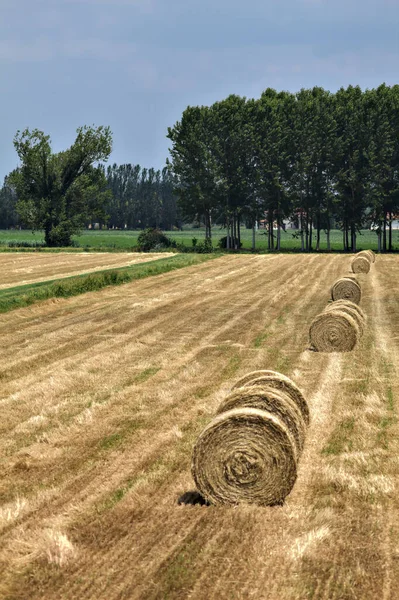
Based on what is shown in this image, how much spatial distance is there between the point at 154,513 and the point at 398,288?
31526mm

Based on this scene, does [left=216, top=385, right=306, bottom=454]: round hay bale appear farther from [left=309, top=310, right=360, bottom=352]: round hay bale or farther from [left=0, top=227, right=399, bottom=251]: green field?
[left=0, top=227, right=399, bottom=251]: green field

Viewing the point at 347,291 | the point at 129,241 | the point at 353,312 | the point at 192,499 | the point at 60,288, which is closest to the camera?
the point at 192,499

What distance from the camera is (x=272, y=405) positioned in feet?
39.5

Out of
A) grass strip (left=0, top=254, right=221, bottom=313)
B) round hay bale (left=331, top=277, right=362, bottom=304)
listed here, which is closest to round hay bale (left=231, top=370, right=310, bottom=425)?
grass strip (left=0, top=254, right=221, bottom=313)

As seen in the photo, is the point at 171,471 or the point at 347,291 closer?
the point at 171,471

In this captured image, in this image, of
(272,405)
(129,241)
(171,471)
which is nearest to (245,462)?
(272,405)

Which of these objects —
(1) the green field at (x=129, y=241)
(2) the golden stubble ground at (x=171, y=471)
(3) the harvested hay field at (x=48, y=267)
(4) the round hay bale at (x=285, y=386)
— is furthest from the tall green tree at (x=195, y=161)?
(4) the round hay bale at (x=285, y=386)

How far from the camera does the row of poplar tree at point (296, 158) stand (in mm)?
91688

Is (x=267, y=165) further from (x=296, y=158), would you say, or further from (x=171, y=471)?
(x=171, y=471)

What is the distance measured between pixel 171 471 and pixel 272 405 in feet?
6.47

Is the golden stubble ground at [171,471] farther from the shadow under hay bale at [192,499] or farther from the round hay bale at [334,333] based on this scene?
the round hay bale at [334,333]

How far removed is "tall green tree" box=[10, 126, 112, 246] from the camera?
95500mm

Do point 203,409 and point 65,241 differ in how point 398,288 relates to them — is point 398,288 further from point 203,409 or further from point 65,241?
point 65,241

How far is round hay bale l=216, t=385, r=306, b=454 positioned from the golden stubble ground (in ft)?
2.38
